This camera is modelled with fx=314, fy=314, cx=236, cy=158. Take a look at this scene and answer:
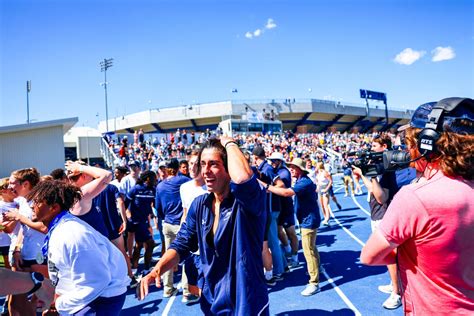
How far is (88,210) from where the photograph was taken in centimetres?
358

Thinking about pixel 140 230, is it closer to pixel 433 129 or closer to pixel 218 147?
pixel 218 147

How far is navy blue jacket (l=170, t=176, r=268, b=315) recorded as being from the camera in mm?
1843

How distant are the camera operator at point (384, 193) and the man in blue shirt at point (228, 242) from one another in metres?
1.89

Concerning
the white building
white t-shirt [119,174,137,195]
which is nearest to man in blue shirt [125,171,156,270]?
white t-shirt [119,174,137,195]

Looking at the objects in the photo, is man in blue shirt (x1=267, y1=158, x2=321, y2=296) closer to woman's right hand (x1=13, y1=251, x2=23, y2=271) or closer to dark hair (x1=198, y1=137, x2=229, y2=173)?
dark hair (x1=198, y1=137, x2=229, y2=173)

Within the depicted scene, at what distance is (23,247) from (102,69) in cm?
4562

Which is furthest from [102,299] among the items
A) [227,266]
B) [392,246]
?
[392,246]

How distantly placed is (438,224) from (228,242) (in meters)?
1.10

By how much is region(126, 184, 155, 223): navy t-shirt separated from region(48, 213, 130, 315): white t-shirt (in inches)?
153

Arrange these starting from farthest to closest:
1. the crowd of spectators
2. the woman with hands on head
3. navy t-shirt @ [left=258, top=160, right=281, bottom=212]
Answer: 1. the crowd of spectators
2. navy t-shirt @ [left=258, top=160, right=281, bottom=212]
3. the woman with hands on head

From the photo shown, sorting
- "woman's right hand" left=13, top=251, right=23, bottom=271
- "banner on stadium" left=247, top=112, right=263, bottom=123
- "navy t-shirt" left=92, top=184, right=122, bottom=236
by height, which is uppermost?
"banner on stadium" left=247, top=112, right=263, bottom=123

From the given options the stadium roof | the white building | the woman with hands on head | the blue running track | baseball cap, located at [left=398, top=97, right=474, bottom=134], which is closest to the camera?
baseball cap, located at [left=398, top=97, right=474, bottom=134]

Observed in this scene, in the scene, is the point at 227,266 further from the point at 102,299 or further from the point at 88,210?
the point at 88,210

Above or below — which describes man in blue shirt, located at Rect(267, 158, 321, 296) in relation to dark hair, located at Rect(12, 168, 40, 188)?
below
